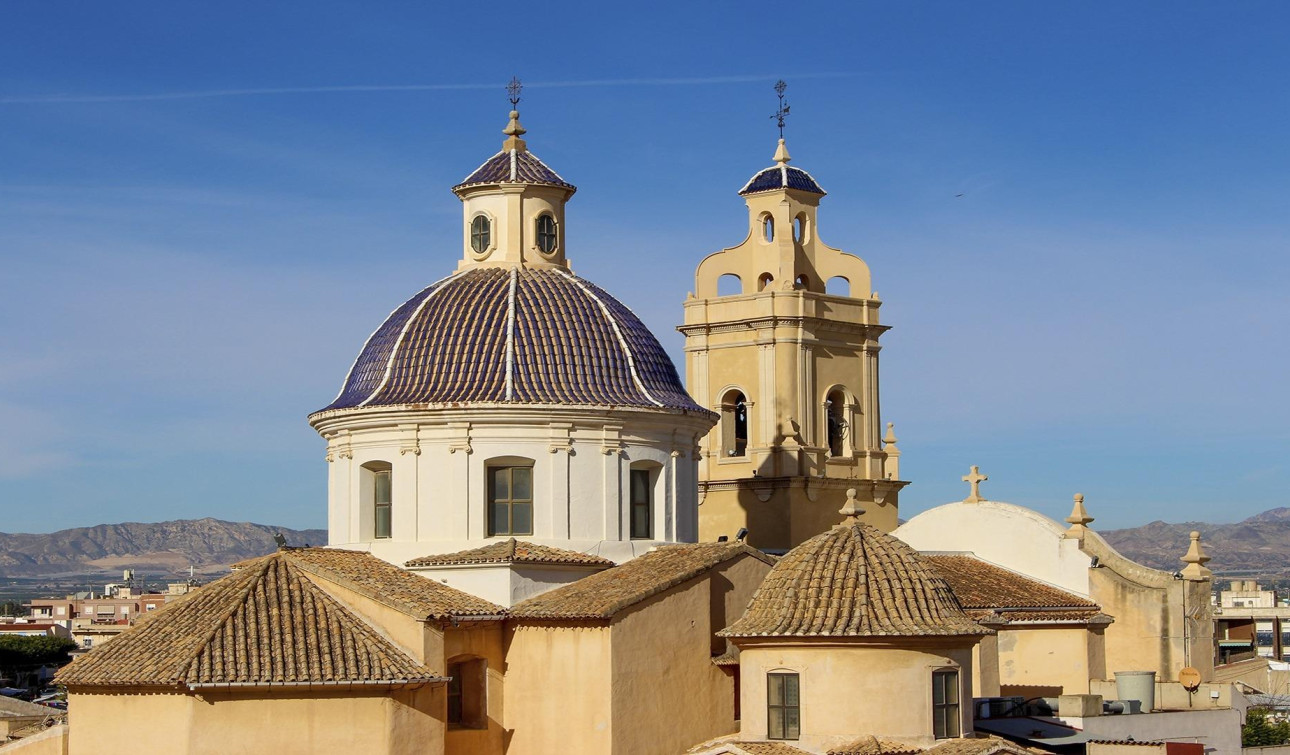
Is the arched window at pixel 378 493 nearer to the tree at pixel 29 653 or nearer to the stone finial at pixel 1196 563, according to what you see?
the stone finial at pixel 1196 563

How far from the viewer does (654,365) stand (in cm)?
3550

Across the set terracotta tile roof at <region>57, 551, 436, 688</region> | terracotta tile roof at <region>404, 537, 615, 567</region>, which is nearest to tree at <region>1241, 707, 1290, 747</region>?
terracotta tile roof at <region>404, 537, 615, 567</region>

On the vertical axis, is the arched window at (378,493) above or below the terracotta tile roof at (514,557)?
above

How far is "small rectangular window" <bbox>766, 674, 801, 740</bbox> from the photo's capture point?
2845 cm

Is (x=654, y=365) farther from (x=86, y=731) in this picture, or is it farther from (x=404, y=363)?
(x=86, y=731)

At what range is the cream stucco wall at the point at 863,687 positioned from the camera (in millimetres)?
27984

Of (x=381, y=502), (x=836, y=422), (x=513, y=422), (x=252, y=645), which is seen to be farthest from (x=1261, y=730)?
(x=252, y=645)

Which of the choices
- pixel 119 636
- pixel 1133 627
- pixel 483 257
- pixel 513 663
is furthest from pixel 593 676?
pixel 1133 627

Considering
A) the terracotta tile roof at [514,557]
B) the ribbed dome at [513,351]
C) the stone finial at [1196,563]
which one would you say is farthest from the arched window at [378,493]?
the stone finial at [1196,563]

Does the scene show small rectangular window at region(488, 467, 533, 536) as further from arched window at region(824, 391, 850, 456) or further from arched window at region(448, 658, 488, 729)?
arched window at region(824, 391, 850, 456)

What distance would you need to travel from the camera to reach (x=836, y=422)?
166 ft

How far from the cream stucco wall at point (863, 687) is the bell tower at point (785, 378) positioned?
19321 mm

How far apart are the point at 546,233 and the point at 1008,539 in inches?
501

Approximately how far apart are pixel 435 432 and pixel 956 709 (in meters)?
9.73
